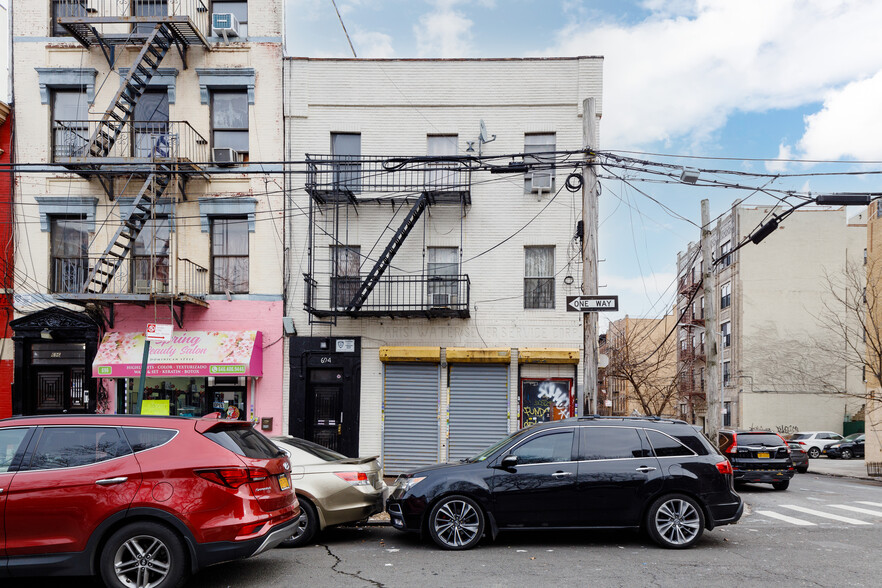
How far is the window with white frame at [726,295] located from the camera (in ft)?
149

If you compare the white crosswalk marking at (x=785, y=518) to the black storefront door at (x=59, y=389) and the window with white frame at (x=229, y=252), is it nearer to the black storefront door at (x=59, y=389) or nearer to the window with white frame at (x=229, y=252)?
the window with white frame at (x=229, y=252)

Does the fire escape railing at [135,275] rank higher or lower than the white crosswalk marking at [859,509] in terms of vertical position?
higher

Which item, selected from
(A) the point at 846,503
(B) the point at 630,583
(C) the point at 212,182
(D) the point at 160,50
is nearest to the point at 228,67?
(D) the point at 160,50

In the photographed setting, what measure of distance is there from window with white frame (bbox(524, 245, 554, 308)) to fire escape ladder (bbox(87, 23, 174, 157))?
32.6ft

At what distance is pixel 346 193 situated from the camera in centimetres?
1711

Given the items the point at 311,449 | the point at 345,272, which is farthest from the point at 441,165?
the point at 311,449

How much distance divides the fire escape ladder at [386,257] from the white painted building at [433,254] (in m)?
0.28

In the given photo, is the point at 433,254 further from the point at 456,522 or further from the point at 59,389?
the point at 59,389

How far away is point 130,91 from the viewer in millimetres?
17219

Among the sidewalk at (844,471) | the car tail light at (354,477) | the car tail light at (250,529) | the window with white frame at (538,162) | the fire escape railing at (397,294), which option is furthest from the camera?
the sidewalk at (844,471)

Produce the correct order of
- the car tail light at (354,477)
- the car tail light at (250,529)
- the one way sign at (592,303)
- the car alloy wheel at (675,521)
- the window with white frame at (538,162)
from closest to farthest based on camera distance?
the car tail light at (250,529) → the car alloy wheel at (675,521) → the car tail light at (354,477) → the one way sign at (592,303) → the window with white frame at (538,162)

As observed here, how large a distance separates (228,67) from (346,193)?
14.6ft

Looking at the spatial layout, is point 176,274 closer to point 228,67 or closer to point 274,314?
point 274,314

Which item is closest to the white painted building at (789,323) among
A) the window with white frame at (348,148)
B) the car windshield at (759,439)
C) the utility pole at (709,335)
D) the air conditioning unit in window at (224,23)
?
the utility pole at (709,335)
